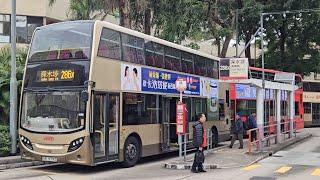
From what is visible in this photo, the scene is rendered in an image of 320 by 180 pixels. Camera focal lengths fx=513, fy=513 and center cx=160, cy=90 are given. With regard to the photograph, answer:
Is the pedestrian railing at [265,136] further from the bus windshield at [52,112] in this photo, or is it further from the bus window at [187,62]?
the bus windshield at [52,112]

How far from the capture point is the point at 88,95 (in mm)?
14227

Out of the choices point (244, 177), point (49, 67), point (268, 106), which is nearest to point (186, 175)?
point (244, 177)

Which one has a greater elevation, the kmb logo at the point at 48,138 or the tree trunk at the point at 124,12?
the tree trunk at the point at 124,12

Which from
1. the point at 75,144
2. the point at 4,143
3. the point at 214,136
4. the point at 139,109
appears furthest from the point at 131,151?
the point at 214,136

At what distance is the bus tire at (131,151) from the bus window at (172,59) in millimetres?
3455

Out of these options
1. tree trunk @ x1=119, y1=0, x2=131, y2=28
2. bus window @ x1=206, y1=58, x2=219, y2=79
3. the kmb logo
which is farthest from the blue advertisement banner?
tree trunk @ x1=119, y1=0, x2=131, y2=28

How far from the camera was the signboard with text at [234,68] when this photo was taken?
21953mm

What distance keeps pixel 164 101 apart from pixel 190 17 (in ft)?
47.4

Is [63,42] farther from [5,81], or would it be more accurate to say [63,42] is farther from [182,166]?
[182,166]

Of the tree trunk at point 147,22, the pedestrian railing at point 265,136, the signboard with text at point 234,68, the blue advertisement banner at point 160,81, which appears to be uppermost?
the tree trunk at point 147,22

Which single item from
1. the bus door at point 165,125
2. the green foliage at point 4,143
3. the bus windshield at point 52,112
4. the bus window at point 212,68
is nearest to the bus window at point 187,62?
the bus door at point 165,125

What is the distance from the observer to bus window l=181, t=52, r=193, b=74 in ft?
65.6

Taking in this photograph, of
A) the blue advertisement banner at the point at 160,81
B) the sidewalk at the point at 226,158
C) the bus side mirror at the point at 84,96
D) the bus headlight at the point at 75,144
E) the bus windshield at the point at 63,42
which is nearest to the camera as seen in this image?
the bus side mirror at the point at 84,96

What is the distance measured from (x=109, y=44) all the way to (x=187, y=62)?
18.7 feet
